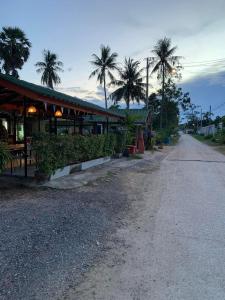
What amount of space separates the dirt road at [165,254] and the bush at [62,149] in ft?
8.50

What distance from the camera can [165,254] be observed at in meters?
3.90

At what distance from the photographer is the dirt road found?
9.80ft

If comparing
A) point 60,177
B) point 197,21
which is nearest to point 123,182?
point 60,177

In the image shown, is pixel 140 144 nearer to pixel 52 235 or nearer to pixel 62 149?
pixel 62 149

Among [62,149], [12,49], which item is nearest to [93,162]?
[62,149]

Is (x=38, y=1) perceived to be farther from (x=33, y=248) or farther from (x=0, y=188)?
(x=33, y=248)

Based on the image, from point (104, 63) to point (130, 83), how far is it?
484 centimetres

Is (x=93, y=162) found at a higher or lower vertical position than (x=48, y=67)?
lower

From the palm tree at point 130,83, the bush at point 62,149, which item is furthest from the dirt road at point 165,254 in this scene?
the palm tree at point 130,83

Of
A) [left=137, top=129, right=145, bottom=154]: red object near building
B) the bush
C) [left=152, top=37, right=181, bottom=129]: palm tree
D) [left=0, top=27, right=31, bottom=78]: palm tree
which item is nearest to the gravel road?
the bush

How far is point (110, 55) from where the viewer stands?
41312mm

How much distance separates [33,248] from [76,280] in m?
1.02

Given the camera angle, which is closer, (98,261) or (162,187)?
(98,261)

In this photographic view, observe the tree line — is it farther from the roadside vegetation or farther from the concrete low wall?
the concrete low wall
